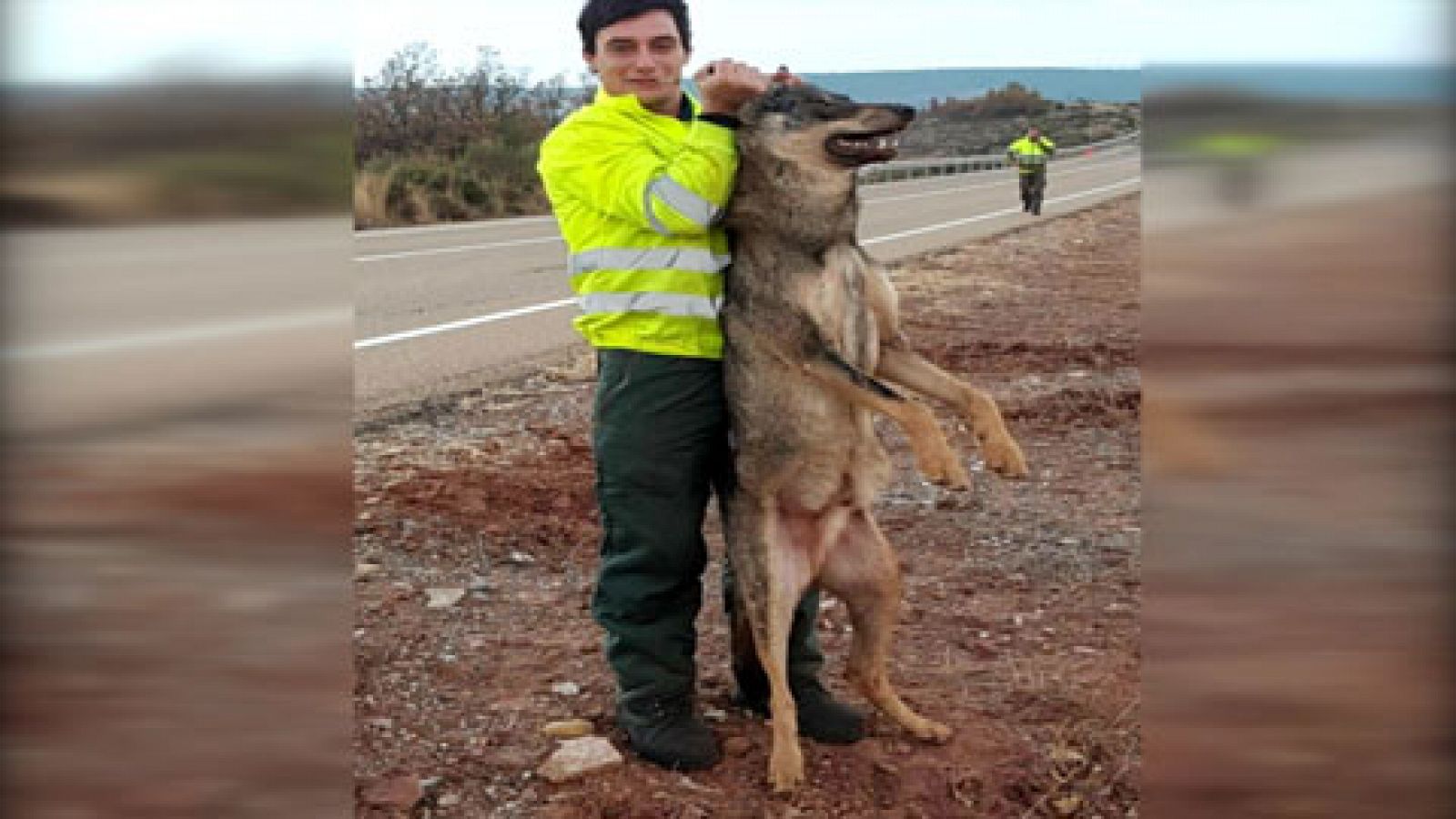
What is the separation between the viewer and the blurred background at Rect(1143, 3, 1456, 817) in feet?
2.61

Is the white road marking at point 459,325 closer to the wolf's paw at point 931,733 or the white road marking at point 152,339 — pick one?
the wolf's paw at point 931,733

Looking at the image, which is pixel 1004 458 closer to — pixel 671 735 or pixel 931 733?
pixel 931 733

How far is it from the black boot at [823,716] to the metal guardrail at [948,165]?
113 ft

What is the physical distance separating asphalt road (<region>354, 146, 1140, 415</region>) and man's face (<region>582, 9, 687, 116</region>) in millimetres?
1183

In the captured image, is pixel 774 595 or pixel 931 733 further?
pixel 931 733

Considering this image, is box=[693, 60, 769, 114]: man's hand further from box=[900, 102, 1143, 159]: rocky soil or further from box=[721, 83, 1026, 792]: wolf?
box=[900, 102, 1143, 159]: rocky soil

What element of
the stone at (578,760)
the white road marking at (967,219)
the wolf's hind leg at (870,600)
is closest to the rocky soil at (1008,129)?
the white road marking at (967,219)

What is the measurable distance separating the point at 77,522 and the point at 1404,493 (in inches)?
35.6

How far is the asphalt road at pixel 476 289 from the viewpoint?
31.3 ft

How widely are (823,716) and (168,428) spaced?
3.37 m

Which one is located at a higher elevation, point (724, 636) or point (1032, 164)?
point (1032, 164)

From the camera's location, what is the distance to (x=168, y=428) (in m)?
0.85

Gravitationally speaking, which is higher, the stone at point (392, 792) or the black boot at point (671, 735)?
the black boot at point (671, 735)

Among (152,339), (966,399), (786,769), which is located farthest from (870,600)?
(152,339)
